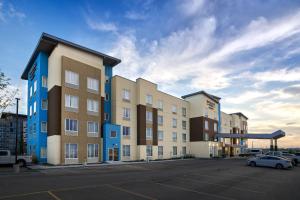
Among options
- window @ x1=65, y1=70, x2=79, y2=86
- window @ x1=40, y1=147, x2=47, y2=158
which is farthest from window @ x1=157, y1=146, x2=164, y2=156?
A: window @ x1=65, y1=70, x2=79, y2=86

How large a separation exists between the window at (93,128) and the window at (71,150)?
11.3 ft

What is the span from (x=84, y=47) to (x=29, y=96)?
1522 centimetres

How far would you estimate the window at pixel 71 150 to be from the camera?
38.8 meters

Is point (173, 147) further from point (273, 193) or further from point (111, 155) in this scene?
point (273, 193)

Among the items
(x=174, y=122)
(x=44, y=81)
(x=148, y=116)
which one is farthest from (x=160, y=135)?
(x=44, y=81)

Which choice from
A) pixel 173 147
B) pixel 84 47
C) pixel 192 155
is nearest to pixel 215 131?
pixel 192 155

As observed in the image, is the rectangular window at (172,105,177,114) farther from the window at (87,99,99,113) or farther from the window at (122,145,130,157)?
the window at (87,99,99,113)

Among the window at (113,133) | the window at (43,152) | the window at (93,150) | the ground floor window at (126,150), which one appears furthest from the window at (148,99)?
the window at (43,152)

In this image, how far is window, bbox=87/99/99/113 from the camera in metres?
42.9

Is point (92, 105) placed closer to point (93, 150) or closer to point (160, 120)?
point (93, 150)

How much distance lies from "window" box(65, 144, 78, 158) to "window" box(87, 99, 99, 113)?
19.9 ft

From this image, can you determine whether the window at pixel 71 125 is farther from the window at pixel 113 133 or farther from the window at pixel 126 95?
the window at pixel 126 95

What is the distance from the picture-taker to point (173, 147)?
6225 cm

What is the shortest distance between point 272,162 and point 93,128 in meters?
25.7
